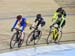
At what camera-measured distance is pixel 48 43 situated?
1002 centimetres

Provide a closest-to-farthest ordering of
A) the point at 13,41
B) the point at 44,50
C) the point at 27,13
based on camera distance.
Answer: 1. the point at 44,50
2. the point at 13,41
3. the point at 27,13

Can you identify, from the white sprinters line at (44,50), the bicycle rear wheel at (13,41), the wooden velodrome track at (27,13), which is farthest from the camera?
the wooden velodrome track at (27,13)

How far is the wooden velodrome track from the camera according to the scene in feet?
35.6

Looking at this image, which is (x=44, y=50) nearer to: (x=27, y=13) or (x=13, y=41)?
(x=13, y=41)

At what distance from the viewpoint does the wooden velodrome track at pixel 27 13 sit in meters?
10.8

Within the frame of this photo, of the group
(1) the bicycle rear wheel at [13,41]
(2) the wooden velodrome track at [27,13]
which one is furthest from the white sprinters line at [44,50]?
(2) the wooden velodrome track at [27,13]

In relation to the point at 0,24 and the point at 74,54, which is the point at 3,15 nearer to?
the point at 0,24

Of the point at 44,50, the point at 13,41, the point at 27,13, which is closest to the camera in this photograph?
the point at 44,50

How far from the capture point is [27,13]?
1423 centimetres

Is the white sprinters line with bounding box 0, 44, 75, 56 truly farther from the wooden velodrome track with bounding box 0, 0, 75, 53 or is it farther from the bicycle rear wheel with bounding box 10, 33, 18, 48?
the wooden velodrome track with bounding box 0, 0, 75, 53

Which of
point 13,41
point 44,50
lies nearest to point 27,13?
point 13,41

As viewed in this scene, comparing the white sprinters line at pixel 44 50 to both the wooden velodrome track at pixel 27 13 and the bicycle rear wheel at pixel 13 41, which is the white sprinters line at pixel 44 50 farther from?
the wooden velodrome track at pixel 27 13

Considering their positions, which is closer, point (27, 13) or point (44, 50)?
point (44, 50)

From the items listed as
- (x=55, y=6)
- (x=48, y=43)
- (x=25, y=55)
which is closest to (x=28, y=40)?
(x=48, y=43)
